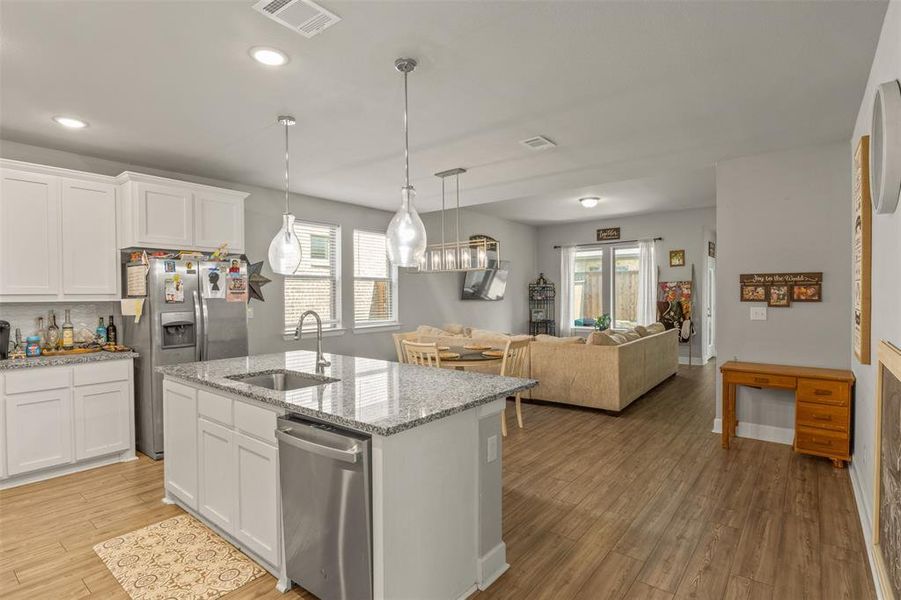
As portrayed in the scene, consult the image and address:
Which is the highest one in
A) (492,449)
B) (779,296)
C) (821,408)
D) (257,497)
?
(779,296)

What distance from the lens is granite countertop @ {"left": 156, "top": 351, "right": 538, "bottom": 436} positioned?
1.89 m

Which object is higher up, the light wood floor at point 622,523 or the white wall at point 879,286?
the white wall at point 879,286

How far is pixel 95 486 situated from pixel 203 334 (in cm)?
137

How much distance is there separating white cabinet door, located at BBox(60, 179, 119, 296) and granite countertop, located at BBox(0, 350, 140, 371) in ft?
1.76

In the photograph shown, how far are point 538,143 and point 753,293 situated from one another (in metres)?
2.43

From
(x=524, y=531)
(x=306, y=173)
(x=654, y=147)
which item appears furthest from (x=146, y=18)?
(x=654, y=147)

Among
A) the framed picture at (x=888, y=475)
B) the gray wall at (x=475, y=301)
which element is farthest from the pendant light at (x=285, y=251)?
the gray wall at (x=475, y=301)

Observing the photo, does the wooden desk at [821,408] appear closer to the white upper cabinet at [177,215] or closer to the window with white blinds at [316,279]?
the window with white blinds at [316,279]

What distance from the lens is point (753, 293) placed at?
430cm

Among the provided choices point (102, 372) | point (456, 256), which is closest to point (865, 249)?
point (456, 256)

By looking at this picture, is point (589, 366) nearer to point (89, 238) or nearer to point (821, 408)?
point (821, 408)

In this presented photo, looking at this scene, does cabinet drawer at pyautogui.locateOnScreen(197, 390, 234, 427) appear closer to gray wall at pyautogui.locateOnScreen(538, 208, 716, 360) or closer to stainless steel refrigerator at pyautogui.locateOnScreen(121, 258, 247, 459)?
stainless steel refrigerator at pyautogui.locateOnScreen(121, 258, 247, 459)

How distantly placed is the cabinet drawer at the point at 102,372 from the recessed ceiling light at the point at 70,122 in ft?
6.01

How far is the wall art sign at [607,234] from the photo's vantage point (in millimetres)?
9242
